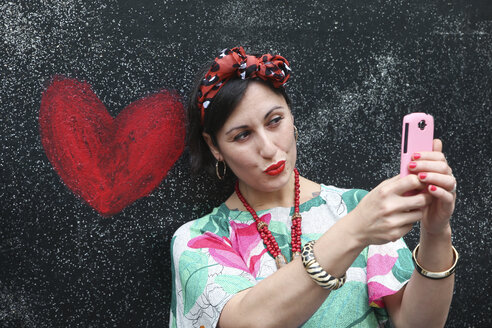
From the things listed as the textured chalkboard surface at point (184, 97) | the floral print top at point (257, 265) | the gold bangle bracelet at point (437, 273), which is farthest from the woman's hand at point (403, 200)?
the textured chalkboard surface at point (184, 97)

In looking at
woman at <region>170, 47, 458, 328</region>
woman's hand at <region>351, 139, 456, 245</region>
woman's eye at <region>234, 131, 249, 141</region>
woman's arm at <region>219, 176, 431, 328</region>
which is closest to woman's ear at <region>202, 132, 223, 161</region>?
woman at <region>170, 47, 458, 328</region>

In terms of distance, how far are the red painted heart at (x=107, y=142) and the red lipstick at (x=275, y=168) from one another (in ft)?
1.08

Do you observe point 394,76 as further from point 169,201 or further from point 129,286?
point 129,286

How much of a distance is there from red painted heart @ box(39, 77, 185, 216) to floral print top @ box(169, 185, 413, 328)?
0.65ft

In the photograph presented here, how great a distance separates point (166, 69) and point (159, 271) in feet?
1.83

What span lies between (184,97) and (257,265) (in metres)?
0.51

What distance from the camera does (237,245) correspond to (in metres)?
1.37

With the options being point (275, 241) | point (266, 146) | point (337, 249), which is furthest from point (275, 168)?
point (337, 249)

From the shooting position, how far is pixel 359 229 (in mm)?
957

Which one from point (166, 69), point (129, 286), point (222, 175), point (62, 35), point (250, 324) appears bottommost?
point (129, 286)

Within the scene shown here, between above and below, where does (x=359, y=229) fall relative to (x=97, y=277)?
above

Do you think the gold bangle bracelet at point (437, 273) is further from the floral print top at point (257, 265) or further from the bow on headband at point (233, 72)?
the bow on headband at point (233, 72)

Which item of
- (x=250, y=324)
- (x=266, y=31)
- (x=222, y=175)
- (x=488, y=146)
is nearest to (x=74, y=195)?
(x=222, y=175)

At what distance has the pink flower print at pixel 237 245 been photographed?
1271 millimetres
